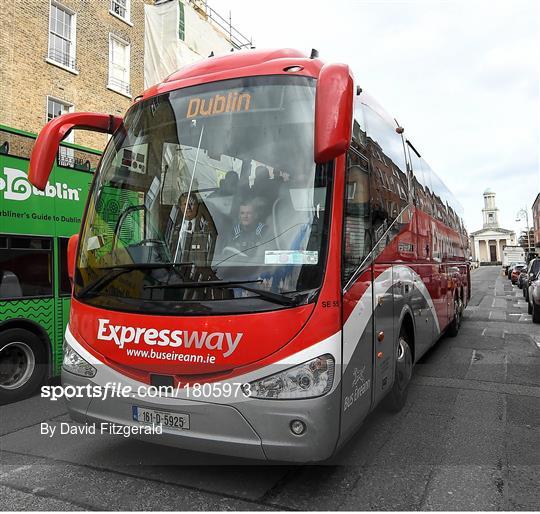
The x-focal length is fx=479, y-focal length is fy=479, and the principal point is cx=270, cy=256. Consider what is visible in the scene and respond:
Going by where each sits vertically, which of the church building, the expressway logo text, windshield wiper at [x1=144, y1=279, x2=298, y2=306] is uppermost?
the church building

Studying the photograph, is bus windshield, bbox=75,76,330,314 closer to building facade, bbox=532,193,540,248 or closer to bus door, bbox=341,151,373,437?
bus door, bbox=341,151,373,437

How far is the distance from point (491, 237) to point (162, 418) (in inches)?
5442

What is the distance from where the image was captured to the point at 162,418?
331 cm

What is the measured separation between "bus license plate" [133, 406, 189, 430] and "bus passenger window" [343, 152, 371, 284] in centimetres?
147

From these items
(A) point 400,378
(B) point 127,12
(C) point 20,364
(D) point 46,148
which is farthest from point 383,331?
(B) point 127,12

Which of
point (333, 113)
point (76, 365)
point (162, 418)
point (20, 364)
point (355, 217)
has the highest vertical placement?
point (333, 113)

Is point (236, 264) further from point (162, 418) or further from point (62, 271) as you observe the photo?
point (62, 271)

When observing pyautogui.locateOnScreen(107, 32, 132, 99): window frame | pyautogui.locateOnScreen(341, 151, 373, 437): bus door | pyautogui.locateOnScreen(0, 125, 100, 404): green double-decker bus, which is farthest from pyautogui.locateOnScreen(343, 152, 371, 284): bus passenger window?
pyautogui.locateOnScreen(107, 32, 132, 99): window frame

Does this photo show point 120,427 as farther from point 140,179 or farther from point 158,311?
point 140,179

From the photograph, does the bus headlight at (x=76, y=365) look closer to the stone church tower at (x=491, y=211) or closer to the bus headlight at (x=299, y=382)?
the bus headlight at (x=299, y=382)

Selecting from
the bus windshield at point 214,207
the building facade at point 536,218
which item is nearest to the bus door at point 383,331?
the bus windshield at point 214,207

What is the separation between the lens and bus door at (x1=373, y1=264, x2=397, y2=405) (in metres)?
4.03

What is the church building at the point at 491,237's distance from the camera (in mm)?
127250

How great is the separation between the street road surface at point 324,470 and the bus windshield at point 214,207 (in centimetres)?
136
